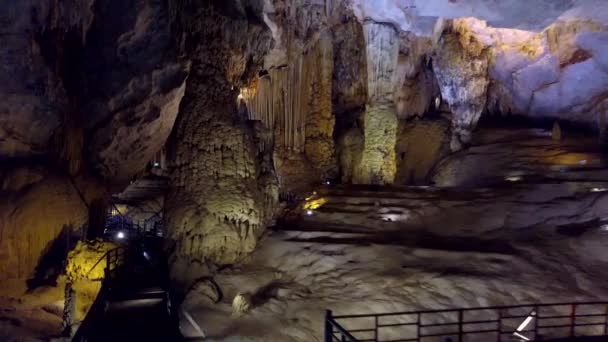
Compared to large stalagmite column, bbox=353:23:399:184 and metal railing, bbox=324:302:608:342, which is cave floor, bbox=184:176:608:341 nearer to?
metal railing, bbox=324:302:608:342

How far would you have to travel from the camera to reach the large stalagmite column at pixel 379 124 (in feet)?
64.6

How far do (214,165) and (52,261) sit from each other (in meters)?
4.22

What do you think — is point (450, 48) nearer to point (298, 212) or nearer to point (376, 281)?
point (298, 212)

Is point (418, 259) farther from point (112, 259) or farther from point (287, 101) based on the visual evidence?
point (287, 101)

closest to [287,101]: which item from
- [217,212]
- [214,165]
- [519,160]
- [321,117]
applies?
[321,117]

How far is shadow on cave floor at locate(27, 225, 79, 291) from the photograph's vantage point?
10781mm

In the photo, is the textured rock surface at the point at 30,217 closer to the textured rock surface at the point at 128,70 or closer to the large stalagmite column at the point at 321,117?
the textured rock surface at the point at 128,70

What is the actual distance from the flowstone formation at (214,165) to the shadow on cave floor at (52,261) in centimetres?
230

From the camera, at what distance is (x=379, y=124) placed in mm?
20062

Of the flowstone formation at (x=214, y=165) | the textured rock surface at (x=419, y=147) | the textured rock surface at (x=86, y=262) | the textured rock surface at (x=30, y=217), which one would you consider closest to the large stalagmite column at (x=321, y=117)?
the textured rock surface at (x=419, y=147)

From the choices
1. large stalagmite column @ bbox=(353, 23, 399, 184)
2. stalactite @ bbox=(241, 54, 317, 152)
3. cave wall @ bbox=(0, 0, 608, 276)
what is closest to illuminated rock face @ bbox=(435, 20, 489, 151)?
cave wall @ bbox=(0, 0, 608, 276)

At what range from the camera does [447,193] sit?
1526cm

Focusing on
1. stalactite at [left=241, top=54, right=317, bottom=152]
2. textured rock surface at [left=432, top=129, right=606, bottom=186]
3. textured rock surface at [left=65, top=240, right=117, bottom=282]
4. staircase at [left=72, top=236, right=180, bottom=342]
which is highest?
stalactite at [left=241, top=54, right=317, bottom=152]

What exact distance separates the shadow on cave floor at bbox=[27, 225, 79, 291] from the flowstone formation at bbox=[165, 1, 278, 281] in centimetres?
230
